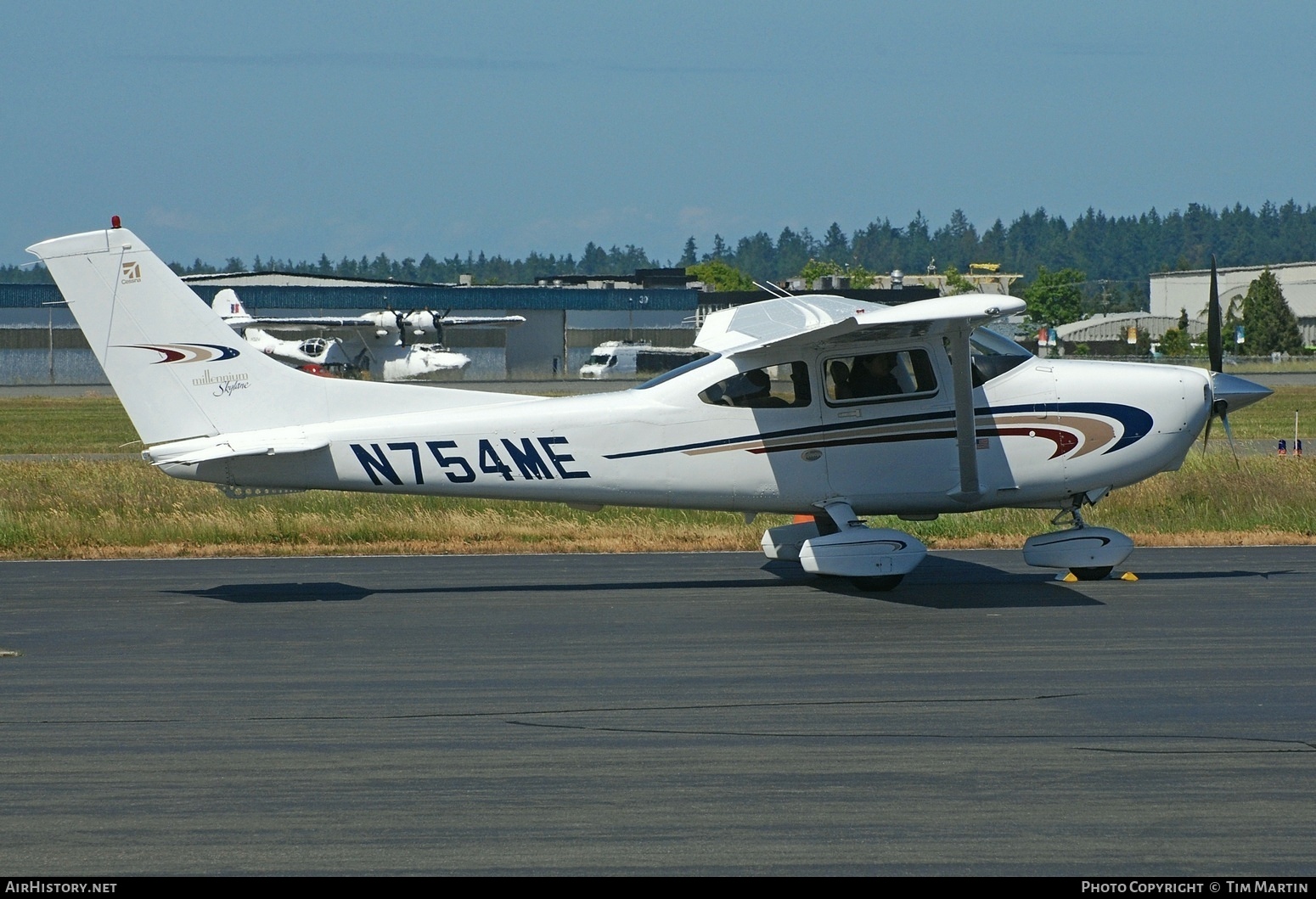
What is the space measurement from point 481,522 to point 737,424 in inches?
217

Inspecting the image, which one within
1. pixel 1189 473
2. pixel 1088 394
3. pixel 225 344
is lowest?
pixel 1189 473

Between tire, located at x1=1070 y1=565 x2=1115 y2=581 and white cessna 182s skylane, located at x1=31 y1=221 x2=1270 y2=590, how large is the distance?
4 cm

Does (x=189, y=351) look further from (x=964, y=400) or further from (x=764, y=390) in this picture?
(x=964, y=400)

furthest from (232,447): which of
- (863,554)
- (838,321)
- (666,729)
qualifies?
(666,729)

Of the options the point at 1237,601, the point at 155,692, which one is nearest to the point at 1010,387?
the point at 1237,601

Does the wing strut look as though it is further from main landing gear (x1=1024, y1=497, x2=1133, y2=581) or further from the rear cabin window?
main landing gear (x1=1024, y1=497, x2=1133, y2=581)

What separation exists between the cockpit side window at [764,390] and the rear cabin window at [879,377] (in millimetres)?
267

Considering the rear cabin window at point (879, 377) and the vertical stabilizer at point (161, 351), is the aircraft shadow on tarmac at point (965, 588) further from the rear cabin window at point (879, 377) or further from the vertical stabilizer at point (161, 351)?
the vertical stabilizer at point (161, 351)

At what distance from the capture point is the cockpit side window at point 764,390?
11984 mm

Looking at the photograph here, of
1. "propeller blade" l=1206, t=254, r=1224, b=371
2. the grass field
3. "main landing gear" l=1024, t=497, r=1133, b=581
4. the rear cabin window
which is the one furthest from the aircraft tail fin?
"propeller blade" l=1206, t=254, r=1224, b=371

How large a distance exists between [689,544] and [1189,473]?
8235 millimetres

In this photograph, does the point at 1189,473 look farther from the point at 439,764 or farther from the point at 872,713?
the point at 439,764

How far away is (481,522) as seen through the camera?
54.6 ft

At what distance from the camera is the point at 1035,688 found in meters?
8.18
